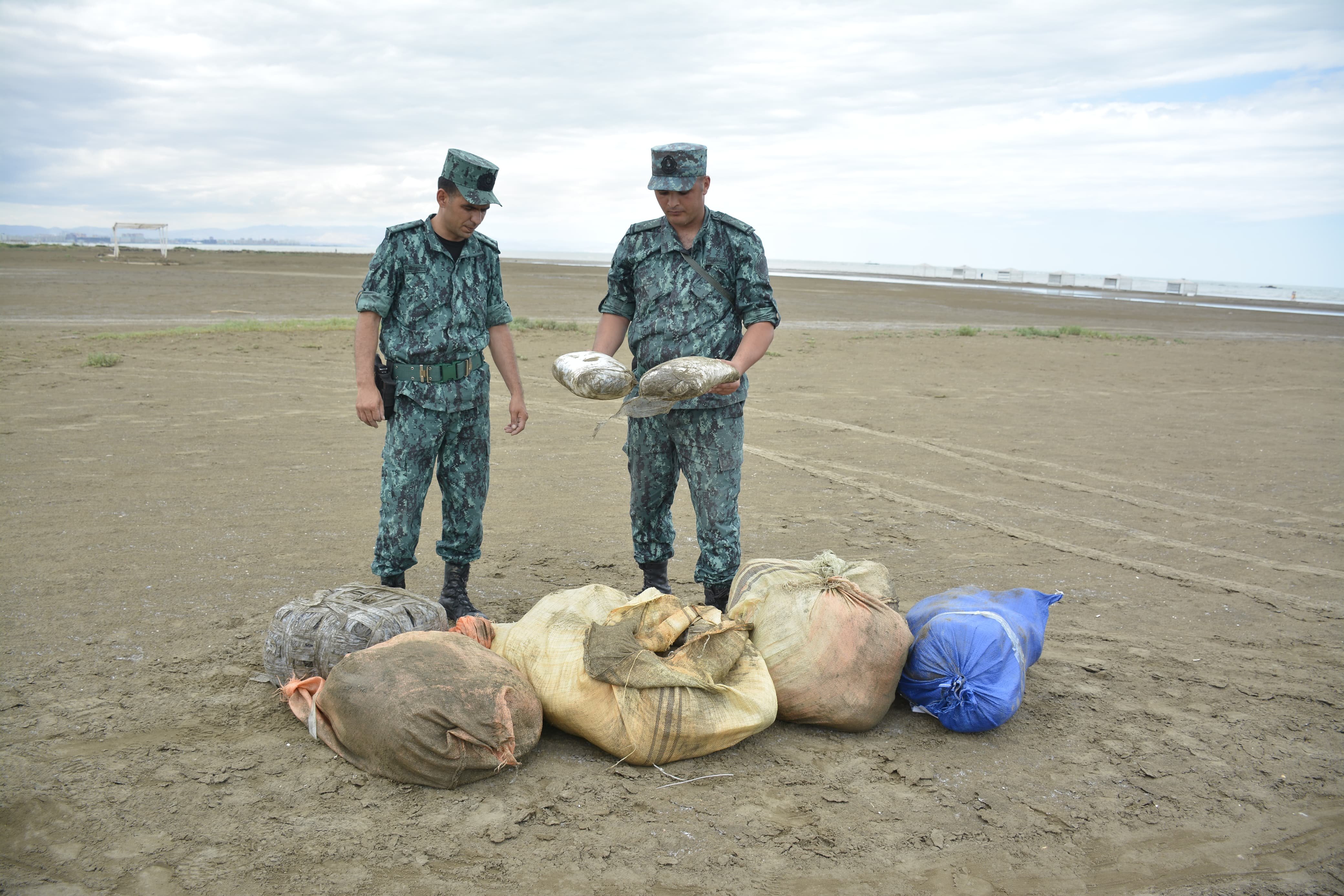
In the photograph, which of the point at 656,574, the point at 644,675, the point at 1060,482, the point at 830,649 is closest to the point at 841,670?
the point at 830,649

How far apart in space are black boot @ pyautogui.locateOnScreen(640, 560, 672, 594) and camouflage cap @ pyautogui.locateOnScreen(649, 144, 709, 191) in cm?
160

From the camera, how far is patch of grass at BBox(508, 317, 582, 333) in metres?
16.0

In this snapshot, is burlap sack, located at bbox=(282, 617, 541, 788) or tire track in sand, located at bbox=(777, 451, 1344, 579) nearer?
burlap sack, located at bbox=(282, 617, 541, 788)

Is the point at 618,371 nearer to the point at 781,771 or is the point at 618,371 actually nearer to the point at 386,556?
the point at 386,556

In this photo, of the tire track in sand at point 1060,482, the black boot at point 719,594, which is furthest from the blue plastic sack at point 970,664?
the tire track in sand at point 1060,482

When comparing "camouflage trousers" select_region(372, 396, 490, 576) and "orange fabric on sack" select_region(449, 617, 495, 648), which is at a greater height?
"camouflage trousers" select_region(372, 396, 490, 576)

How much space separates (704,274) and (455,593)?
1.72 metres

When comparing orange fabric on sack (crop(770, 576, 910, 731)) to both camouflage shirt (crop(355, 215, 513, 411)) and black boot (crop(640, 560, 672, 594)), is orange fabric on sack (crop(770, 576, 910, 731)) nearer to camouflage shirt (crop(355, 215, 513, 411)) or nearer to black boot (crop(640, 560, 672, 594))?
black boot (crop(640, 560, 672, 594))

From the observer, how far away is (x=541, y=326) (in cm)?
1620

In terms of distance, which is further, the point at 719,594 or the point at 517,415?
the point at 517,415

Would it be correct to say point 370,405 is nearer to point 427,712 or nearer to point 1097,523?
point 427,712

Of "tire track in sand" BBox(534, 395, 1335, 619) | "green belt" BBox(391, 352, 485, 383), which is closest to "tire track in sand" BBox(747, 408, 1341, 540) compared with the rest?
"tire track in sand" BBox(534, 395, 1335, 619)

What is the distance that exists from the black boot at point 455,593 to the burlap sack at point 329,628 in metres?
0.60

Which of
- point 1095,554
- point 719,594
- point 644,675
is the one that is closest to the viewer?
point 644,675
